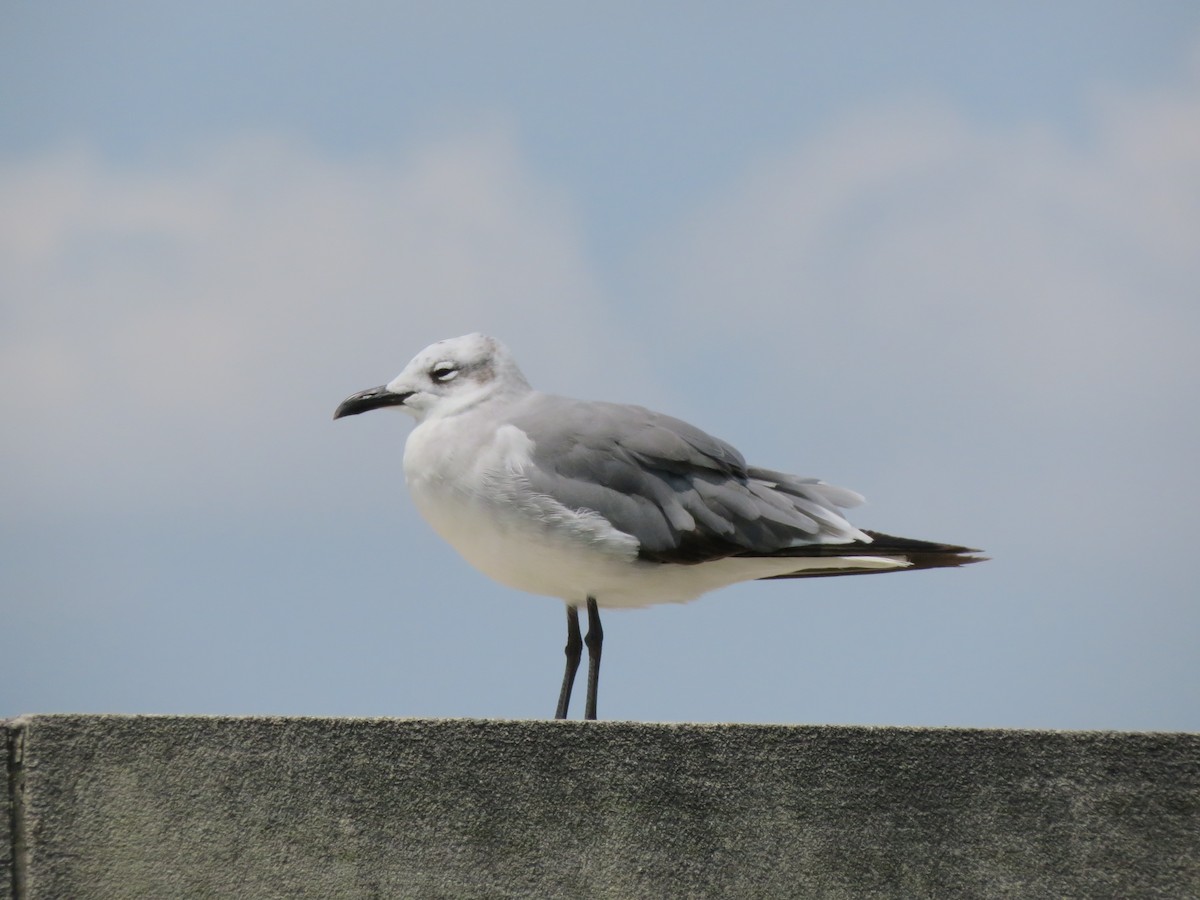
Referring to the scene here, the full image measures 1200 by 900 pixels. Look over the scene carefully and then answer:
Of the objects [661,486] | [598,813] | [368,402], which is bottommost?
[598,813]

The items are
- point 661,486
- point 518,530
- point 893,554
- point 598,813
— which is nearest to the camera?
point 598,813

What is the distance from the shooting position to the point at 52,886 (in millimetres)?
3760

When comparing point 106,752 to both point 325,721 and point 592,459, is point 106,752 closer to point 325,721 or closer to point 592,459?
point 325,721

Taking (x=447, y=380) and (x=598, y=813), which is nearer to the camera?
(x=598, y=813)

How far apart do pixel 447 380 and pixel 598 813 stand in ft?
8.80

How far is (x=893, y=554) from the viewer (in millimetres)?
6039

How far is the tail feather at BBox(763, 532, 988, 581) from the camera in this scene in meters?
5.91

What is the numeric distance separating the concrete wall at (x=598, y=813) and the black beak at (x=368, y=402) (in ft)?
8.15

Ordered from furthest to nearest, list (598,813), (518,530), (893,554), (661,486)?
1. (893,554)
2. (661,486)
3. (518,530)
4. (598,813)

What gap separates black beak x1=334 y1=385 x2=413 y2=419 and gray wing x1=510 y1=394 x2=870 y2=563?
0.63 metres

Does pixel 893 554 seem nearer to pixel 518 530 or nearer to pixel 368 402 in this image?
pixel 518 530

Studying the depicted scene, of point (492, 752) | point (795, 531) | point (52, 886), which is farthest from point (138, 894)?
point (795, 531)

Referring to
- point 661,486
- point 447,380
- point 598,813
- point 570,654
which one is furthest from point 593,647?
point 598,813

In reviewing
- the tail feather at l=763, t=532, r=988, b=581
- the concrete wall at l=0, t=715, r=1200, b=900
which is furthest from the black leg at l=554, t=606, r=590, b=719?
the concrete wall at l=0, t=715, r=1200, b=900
